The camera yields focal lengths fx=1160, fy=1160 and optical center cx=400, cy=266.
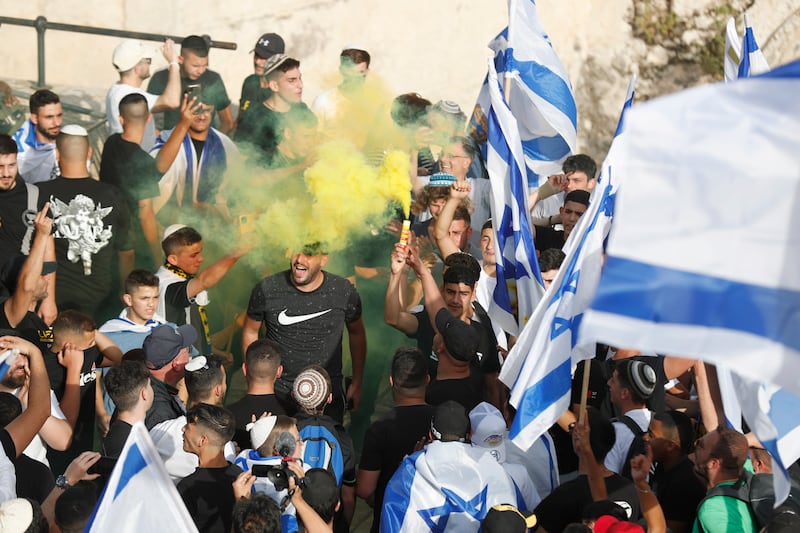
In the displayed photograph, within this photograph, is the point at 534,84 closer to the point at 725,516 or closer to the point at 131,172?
the point at 131,172

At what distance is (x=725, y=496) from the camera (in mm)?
5055

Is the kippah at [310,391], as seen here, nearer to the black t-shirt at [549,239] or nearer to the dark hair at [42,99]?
the black t-shirt at [549,239]

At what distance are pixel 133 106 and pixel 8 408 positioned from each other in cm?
335

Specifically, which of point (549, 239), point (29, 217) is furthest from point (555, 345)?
point (29, 217)

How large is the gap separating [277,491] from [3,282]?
283cm

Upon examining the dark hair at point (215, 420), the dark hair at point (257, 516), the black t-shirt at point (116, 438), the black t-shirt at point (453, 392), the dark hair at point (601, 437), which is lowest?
the black t-shirt at point (116, 438)

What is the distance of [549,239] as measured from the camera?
27.0ft

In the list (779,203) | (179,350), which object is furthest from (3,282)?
(779,203)

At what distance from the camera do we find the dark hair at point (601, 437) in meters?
5.26

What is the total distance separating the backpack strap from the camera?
7418 mm

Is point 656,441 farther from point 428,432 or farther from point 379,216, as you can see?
point 379,216

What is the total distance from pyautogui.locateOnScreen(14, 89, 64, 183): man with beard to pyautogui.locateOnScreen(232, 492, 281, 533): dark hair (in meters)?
4.53

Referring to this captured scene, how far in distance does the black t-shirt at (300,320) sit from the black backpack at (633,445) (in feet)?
6.05

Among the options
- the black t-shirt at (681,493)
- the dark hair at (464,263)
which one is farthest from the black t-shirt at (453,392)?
the black t-shirt at (681,493)
